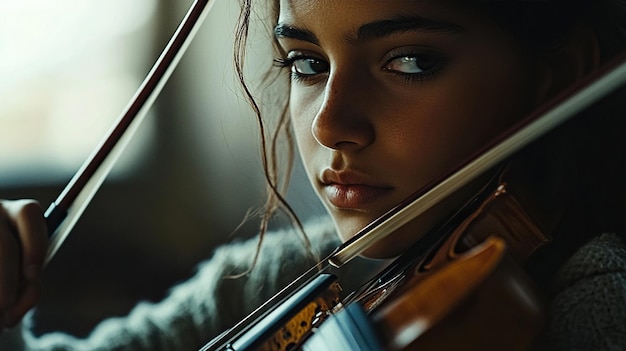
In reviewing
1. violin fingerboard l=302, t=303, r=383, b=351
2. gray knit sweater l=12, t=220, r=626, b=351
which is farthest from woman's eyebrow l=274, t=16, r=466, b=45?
gray knit sweater l=12, t=220, r=626, b=351

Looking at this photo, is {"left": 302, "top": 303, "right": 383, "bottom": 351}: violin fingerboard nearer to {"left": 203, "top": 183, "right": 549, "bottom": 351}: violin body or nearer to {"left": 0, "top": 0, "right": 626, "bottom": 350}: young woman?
{"left": 203, "top": 183, "right": 549, "bottom": 351}: violin body

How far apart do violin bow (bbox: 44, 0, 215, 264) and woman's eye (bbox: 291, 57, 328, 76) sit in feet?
0.32

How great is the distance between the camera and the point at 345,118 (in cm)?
61

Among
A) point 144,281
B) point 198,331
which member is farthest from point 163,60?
point 144,281

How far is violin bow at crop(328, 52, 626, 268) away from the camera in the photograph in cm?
47

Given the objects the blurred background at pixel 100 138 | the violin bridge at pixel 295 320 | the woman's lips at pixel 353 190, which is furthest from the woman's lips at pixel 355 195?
the blurred background at pixel 100 138

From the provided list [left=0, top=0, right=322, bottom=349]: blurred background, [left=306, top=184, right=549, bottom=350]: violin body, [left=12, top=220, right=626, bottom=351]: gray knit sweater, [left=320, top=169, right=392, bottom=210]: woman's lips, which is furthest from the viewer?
[left=0, top=0, right=322, bottom=349]: blurred background

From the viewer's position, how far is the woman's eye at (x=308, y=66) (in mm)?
693

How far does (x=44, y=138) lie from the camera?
1310 millimetres

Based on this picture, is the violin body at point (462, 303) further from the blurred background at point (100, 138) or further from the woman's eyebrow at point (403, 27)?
the blurred background at point (100, 138)

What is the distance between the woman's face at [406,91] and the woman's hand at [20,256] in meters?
0.23

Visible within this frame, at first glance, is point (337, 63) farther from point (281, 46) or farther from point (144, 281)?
point (144, 281)

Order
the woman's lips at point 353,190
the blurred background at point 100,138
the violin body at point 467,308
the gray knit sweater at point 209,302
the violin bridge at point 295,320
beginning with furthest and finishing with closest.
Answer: the blurred background at point 100,138, the gray knit sweater at point 209,302, the woman's lips at point 353,190, the violin bridge at point 295,320, the violin body at point 467,308

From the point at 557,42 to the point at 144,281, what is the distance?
2.62 feet
